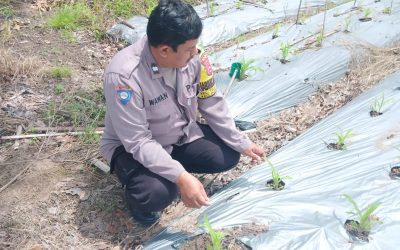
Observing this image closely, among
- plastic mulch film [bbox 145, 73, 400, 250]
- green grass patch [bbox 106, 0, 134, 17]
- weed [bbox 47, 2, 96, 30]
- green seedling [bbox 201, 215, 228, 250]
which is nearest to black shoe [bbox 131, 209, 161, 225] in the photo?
plastic mulch film [bbox 145, 73, 400, 250]

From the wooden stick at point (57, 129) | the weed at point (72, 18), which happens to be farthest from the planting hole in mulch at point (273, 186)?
the weed at point (72, 18)

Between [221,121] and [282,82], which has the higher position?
[221,121]

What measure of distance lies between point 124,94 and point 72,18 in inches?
124

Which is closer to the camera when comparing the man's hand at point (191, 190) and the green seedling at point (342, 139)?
the man's hand at point (191, 190)

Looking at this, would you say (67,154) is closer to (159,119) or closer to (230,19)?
(159,119)

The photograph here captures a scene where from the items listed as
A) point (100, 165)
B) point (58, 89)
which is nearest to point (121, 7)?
point (58, 89)

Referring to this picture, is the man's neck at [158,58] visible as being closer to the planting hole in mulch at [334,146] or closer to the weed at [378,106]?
the planting hole in mulch at [334,146]

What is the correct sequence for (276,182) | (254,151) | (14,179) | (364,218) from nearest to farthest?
(364,218) < (276,182) < (254,151) < (14,179)

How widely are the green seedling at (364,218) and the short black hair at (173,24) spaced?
97cm

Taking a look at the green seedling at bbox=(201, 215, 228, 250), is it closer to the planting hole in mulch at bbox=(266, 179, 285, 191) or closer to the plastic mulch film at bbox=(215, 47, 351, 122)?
the planting hole in mulch at bbox=(266, 179, 285, 191)

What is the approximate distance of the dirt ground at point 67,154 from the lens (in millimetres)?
2331

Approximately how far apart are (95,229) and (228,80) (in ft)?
5.34

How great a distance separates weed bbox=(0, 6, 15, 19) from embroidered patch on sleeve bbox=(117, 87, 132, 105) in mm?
3442

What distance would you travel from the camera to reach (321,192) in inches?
84.6
